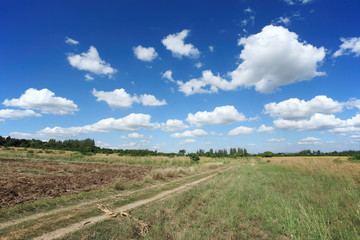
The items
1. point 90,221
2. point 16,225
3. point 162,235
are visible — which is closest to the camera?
point 162,235

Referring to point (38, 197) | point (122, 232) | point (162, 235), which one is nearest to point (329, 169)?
point (162, 235)

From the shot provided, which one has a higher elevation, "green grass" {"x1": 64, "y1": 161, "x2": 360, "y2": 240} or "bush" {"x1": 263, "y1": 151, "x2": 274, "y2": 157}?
"green grass" {"x1": 64, "y1": 161, "x2": 360, "y2": 240}

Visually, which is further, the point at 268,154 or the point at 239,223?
the point at 268,154

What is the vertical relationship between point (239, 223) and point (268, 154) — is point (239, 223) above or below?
above

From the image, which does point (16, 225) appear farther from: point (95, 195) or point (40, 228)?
A: point (95, 195)

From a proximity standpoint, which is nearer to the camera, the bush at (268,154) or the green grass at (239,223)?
the green grass at (239,223)

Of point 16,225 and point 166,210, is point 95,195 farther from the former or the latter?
point 166,210

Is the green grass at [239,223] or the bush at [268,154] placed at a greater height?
the green grass at [239,223]

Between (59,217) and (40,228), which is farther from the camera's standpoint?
(59,217)

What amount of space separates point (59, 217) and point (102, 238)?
2.73m

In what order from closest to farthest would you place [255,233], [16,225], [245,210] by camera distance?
[255,233] → [16,225] → [245,210]

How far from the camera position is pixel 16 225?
5.45m

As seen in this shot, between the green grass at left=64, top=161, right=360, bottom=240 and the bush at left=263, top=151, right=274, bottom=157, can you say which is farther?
the bush at left=263, top=151, right=274, bottom=157

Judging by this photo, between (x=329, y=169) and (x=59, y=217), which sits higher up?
(x=329, y=169)
